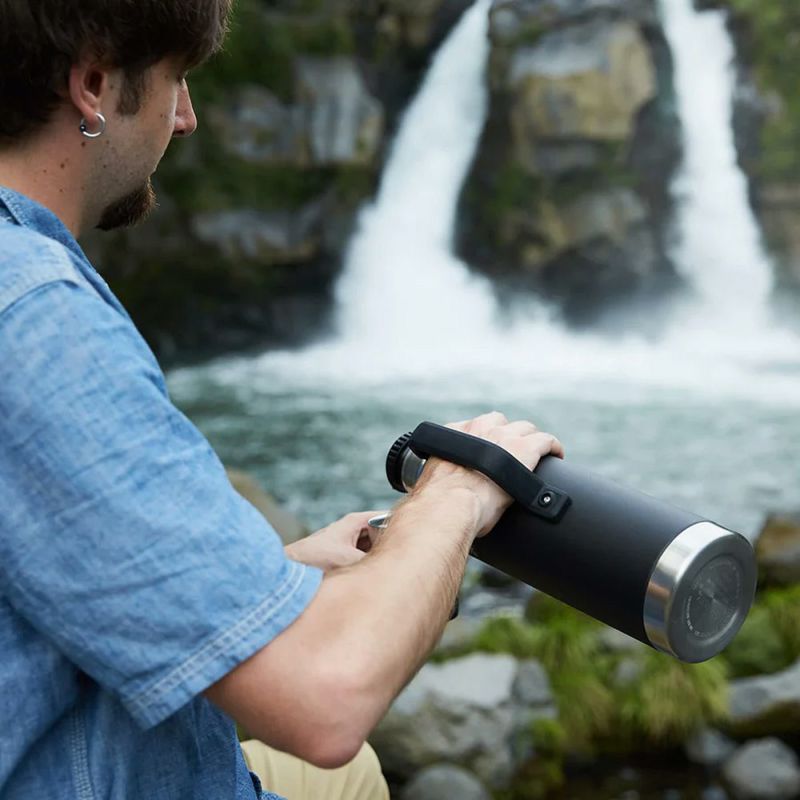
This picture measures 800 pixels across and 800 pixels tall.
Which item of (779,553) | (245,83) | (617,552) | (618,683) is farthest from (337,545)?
(245,83)

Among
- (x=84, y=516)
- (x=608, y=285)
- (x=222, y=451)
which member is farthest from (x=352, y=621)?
(x=608, y=285)

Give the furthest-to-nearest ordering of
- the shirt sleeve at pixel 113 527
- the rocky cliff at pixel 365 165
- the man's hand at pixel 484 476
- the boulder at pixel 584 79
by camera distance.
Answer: the boulder at pixel 584 79
the rocky cliff at pixel 365 165
the man's hand at pixel 484 476
the shirt sleeve at pixel 113 527

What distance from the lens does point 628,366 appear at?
34.7 feet

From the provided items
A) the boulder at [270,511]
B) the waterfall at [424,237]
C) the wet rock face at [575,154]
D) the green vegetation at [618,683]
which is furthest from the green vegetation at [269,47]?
the green vegetation at [618,683]

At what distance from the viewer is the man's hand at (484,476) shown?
0.98m

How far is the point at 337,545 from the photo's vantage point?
1258mm

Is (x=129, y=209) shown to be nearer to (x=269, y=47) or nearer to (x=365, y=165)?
(x=269, y=47)

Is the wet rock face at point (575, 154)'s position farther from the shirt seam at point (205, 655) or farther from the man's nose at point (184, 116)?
the shirt seam at point (205, 655)

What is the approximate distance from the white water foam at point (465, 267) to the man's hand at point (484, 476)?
9.83 m

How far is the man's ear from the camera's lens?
897 mm

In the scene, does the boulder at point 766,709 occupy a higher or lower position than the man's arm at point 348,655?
lower

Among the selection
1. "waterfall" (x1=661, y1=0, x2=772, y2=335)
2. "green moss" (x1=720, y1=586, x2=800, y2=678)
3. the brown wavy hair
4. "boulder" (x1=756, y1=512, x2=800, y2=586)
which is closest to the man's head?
the brown wavy hair

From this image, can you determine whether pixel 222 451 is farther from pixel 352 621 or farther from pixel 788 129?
pixel 788 129

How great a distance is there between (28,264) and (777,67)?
41.3 feet
